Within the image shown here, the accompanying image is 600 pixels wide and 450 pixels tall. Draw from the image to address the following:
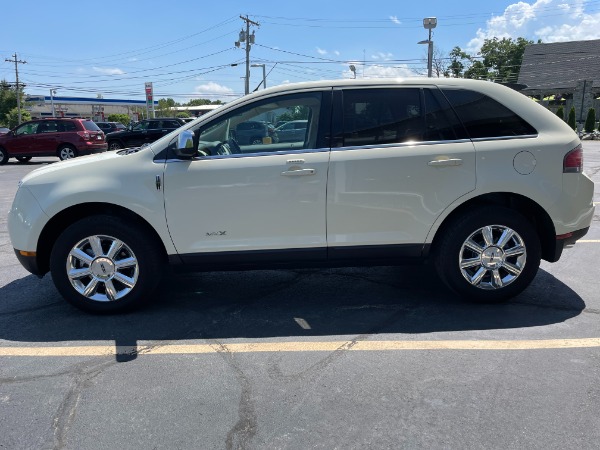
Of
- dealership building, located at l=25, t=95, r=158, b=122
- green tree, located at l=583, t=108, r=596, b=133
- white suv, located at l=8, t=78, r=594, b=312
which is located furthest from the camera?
dealership building, located at l=25, t=95, r=158, b=122

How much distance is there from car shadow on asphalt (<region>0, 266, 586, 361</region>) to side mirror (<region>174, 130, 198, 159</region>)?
1345mm

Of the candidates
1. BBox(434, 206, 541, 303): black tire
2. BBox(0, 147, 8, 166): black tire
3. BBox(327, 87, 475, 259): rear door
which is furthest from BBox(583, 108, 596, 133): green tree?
BBox(327, 87, 475, 259): rear door

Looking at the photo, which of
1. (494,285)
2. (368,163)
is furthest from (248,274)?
(494,285)

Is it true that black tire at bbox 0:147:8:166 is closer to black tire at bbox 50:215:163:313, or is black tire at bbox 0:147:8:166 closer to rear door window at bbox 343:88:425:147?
black tire at bbox 50:215:163:313

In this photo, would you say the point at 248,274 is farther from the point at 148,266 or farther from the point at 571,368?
the point at 571,368

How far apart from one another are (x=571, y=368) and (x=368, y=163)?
2.00 meters

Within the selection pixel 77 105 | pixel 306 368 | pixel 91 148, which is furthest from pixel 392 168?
pixel 77 105

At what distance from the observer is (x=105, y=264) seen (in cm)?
411

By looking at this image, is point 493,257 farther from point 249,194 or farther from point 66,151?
point 66,151

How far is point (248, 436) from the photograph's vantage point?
262 cm

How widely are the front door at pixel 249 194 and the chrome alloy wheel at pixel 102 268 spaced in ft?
1.50

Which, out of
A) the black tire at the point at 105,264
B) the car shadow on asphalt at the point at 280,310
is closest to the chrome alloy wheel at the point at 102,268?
the black tire at the point at 105,264

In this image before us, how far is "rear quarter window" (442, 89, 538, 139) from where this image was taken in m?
4.17

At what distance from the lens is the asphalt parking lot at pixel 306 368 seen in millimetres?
2652
